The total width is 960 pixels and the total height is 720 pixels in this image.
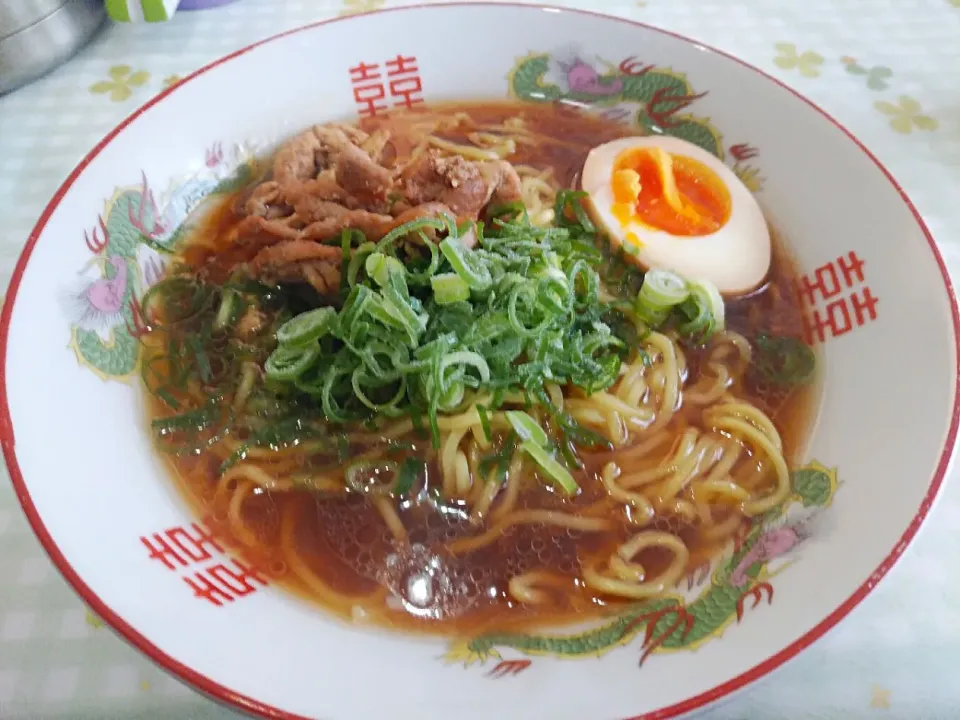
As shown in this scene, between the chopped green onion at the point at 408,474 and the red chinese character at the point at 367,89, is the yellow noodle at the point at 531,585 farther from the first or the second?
the red chinese character at the point at 367,89

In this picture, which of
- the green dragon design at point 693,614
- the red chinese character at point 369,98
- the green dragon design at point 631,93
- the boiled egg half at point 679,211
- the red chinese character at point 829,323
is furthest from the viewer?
the red chinese character at point 369,98

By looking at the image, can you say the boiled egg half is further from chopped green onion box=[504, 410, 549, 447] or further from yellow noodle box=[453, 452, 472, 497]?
yellow noodle box=[453, 452, 472, 497]

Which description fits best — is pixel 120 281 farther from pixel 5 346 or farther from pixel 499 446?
pixel 499 446

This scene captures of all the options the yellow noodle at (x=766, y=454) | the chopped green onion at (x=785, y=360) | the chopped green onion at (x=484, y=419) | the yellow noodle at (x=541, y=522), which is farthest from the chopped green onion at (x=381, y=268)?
the chopped green onion at (x=785, y=360)

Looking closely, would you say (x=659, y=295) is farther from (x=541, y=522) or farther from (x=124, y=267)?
(x=124, y=267)

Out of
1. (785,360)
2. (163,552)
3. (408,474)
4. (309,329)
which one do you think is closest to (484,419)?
(408,474)
